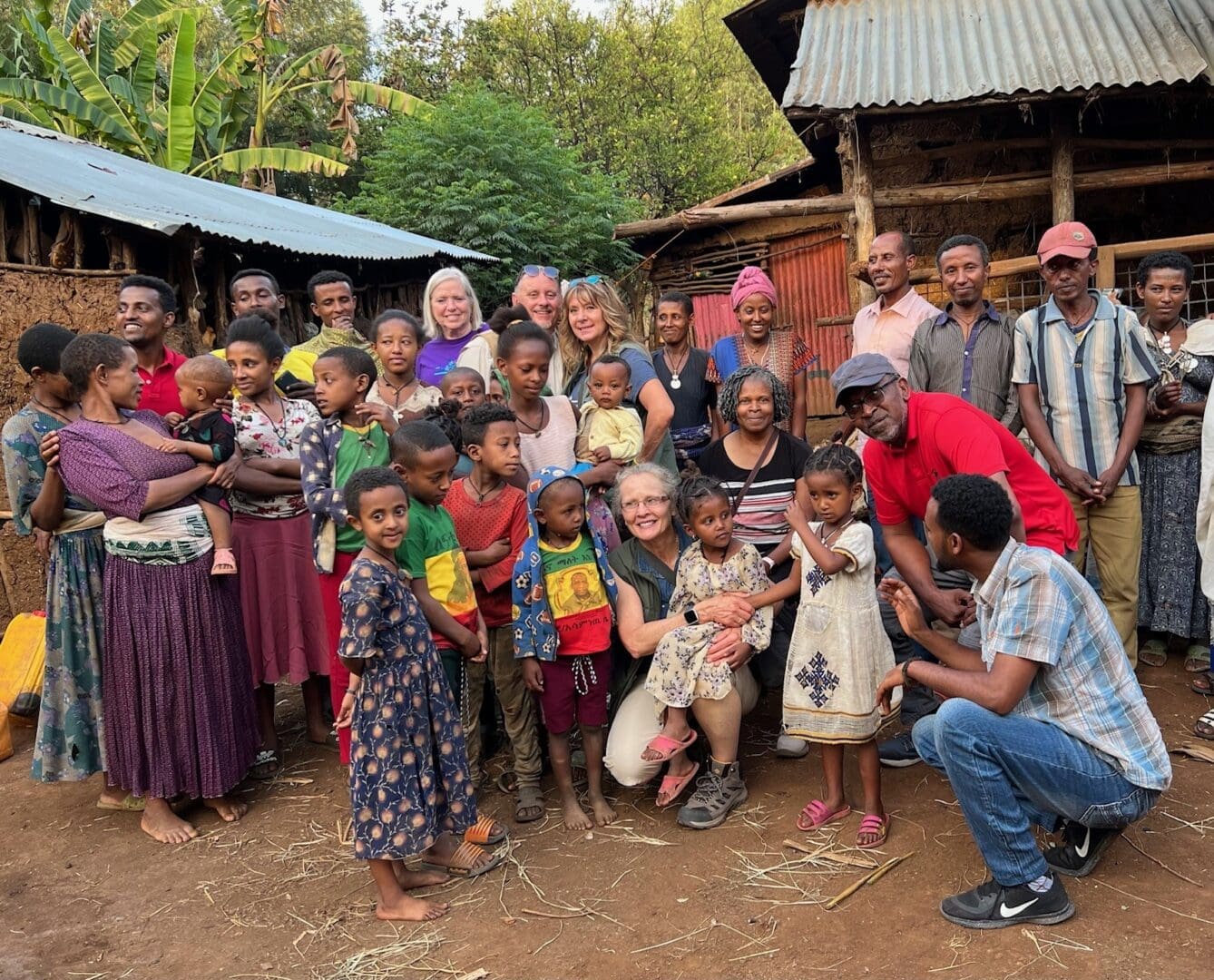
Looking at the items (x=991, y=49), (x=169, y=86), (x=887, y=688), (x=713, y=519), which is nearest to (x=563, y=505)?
(x=713, y=519)

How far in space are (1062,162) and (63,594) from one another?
23.6 ft

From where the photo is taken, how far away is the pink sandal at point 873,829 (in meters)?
3.32

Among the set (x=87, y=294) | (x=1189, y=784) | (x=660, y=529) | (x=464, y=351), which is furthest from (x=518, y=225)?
(x=1189, y=784)

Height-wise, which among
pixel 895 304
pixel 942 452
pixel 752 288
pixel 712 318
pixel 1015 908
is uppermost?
pixel 712 318

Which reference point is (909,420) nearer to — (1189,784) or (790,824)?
(790,824)

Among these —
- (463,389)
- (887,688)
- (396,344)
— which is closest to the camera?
(887,688)

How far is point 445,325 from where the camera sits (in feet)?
15.9

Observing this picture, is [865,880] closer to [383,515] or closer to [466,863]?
[466,863]

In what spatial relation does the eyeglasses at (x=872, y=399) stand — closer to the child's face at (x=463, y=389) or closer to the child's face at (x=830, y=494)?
the child's face at (x=830, y=494)

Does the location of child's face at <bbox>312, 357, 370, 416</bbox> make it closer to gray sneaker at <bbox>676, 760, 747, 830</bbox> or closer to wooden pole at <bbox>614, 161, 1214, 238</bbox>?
gray sneaker at <bbox>676, 760, 747, 830</bbox>

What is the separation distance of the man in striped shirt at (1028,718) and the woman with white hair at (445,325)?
9.25 feet

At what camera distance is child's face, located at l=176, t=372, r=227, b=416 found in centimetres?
397

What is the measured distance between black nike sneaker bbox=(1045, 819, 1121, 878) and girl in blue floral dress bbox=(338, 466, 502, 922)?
2.04 meters

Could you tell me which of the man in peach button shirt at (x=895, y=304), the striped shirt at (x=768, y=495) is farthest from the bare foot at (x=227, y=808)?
the man in peach button shirt at (x=895, y=304)
